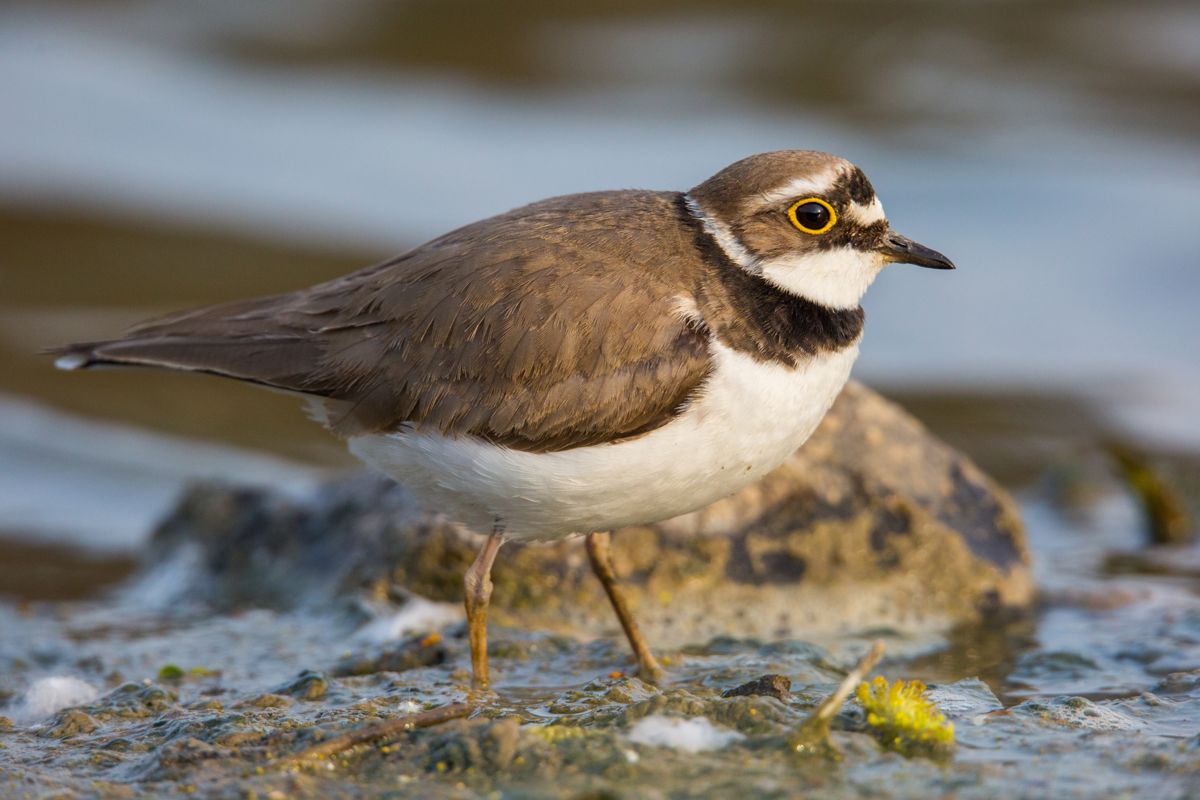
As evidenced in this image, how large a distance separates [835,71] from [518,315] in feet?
39.5

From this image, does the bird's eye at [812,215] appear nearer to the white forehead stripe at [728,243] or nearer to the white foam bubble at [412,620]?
the white forehead stripe at [728,243]

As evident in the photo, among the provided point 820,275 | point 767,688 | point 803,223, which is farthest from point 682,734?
point 803,223

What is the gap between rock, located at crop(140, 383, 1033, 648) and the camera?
24.1 feet

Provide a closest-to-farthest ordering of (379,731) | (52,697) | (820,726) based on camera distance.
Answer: (820,726) < (379,731) < (52,697)

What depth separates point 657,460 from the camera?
5.78 metres

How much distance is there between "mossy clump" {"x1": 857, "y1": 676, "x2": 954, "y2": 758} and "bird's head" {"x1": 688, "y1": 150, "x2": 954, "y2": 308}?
1.88 metres

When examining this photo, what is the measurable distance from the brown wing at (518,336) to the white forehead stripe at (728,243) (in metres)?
0.11

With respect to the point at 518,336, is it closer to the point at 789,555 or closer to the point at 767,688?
the point at 767,688

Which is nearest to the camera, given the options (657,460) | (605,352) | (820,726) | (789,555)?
(820,726)

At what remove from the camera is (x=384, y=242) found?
48.4 ft

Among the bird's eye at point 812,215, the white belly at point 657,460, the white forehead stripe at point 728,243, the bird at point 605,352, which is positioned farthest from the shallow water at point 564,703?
the bird's eye at point 812,215

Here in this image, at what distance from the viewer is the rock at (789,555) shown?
7340 mm

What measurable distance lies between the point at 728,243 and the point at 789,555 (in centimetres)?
201

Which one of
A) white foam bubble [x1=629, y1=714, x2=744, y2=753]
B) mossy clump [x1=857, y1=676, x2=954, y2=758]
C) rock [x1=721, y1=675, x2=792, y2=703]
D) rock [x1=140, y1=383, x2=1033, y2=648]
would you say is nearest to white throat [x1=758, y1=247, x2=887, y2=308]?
rock [x1=721, y1=675, x2=792, y2=703]
